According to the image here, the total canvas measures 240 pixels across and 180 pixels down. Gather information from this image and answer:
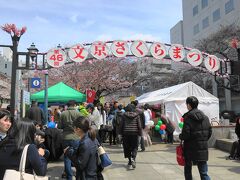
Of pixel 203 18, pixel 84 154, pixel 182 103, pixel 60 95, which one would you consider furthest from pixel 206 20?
pixel 84 154

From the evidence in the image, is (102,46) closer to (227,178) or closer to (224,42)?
(227,178)

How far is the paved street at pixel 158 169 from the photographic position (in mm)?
6980

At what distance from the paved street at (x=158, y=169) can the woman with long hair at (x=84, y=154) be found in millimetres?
3243

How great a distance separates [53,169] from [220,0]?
3934 cm

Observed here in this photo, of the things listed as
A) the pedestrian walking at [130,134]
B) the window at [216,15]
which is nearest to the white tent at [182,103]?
the pedestrian walking at [130,134]

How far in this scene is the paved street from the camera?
22.9 feet

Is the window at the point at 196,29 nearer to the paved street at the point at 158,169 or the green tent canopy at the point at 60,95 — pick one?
the green tent canopy at the point at 60,95

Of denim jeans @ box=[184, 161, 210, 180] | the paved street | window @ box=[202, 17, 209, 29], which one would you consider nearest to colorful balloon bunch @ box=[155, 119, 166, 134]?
the paved street

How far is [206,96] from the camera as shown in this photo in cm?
1462

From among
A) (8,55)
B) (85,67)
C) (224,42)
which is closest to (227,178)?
(224,42)

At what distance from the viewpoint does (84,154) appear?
3.71m

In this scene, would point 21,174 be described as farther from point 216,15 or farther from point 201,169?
point 216,15

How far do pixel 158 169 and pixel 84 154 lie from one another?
451cm

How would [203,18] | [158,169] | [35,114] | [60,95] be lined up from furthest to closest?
[203,18] < [60,95] < [35,114] < [158,169]
